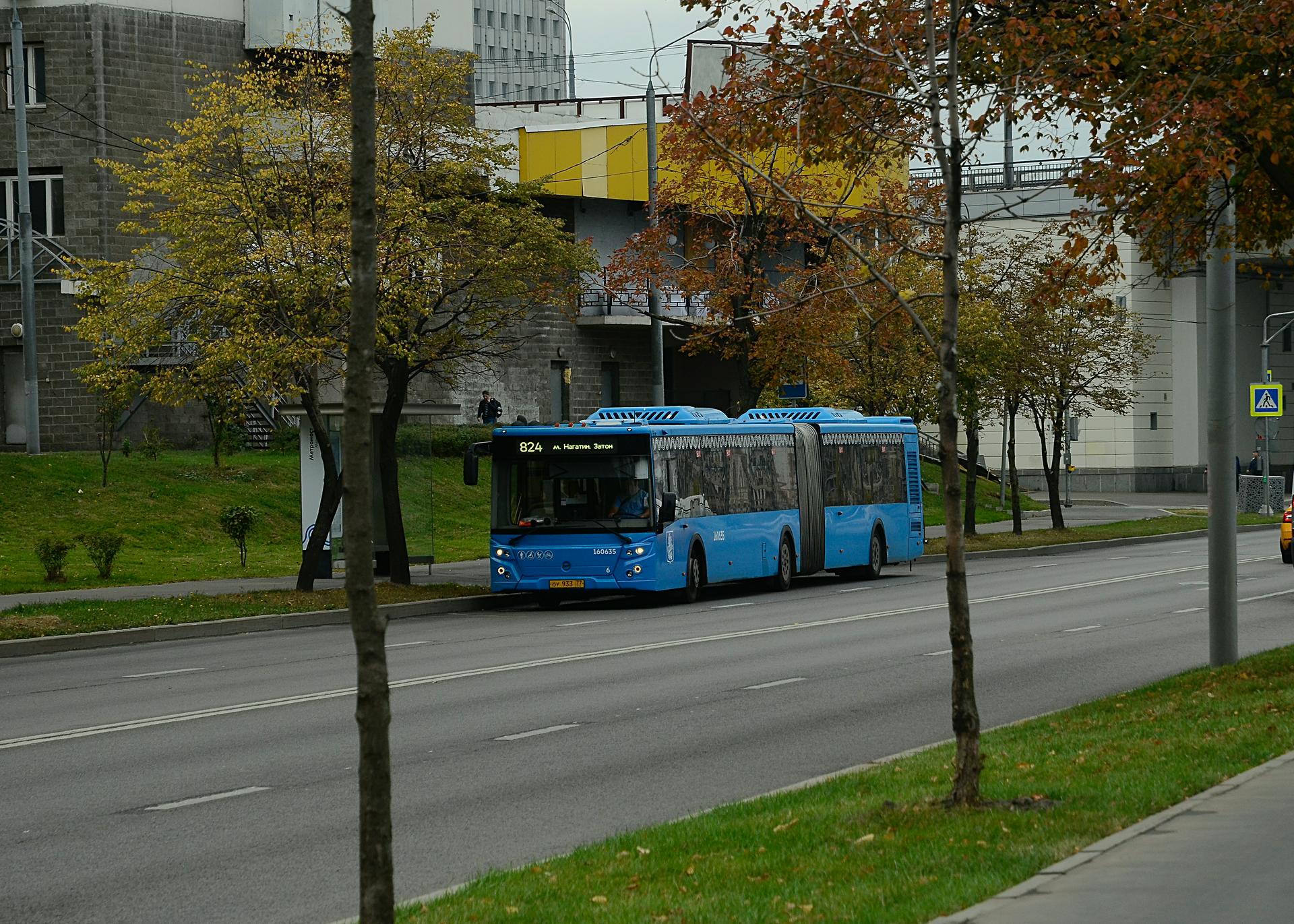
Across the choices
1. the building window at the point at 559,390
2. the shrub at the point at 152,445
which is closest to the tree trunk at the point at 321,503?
the shrub at the point at 152,445

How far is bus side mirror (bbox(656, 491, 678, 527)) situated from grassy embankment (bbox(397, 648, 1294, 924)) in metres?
15.4

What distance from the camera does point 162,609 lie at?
77.0 ft

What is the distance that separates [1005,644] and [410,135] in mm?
12455

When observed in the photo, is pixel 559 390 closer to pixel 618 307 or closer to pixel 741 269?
pixel 618 307

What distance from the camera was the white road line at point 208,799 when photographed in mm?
10203

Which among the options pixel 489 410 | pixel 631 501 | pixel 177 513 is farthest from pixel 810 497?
pixel 489 410

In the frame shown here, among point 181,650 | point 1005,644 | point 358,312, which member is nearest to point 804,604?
point 1005,644

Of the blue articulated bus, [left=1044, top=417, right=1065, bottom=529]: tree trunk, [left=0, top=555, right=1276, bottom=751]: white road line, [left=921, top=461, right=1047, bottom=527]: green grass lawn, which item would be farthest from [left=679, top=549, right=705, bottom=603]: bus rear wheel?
[left=921, top=461, right=1047, bottom=527]: green grass lawn

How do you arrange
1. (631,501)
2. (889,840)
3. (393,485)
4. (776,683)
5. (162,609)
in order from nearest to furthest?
(889,840)
(776,683)
(162,609)
(631,501)
(393,485)

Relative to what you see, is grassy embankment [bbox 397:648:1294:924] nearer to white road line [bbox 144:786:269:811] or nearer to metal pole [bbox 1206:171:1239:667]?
white road line [bbox 144:786:269:811]

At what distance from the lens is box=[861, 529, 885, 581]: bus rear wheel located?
112 ft

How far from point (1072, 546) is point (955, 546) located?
110 feet

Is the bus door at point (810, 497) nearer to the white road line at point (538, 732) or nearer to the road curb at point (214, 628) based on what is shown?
the road curb at point (214, 628)

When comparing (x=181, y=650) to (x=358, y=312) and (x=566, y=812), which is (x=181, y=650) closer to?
(x=566, y=812)
